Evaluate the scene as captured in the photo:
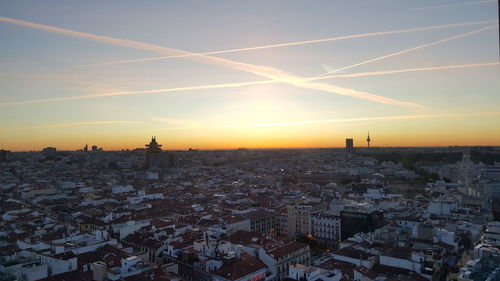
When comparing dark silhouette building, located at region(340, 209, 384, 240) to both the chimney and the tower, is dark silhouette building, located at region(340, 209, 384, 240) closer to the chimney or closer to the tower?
the chimney

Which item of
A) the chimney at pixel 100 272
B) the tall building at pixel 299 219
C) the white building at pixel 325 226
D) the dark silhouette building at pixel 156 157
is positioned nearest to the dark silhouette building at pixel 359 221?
the white building at pixel 325 226

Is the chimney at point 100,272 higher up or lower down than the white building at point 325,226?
higher up

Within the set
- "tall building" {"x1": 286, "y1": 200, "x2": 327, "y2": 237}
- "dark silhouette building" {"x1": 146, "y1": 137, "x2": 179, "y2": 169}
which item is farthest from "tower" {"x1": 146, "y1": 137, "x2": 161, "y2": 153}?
"tall building" {"x1": 286, "y1": 200, "x2": 327, "y2": 237}

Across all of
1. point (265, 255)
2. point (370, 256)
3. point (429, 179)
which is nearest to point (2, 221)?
point (265, 255)

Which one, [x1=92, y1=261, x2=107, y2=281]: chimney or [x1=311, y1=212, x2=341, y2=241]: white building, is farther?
[x1=311, y1=212, x2=341, y2=241]: white building

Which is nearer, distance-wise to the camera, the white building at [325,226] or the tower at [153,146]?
the white building at [325,226]

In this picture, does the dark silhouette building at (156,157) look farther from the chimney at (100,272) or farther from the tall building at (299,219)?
the chimney at (100,272)

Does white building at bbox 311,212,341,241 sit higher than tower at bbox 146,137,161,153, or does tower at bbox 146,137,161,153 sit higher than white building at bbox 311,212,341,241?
tower at bbox 146,137,161,153

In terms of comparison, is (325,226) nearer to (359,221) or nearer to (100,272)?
(359,221)

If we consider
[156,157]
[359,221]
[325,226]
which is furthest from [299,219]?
[156,157]
